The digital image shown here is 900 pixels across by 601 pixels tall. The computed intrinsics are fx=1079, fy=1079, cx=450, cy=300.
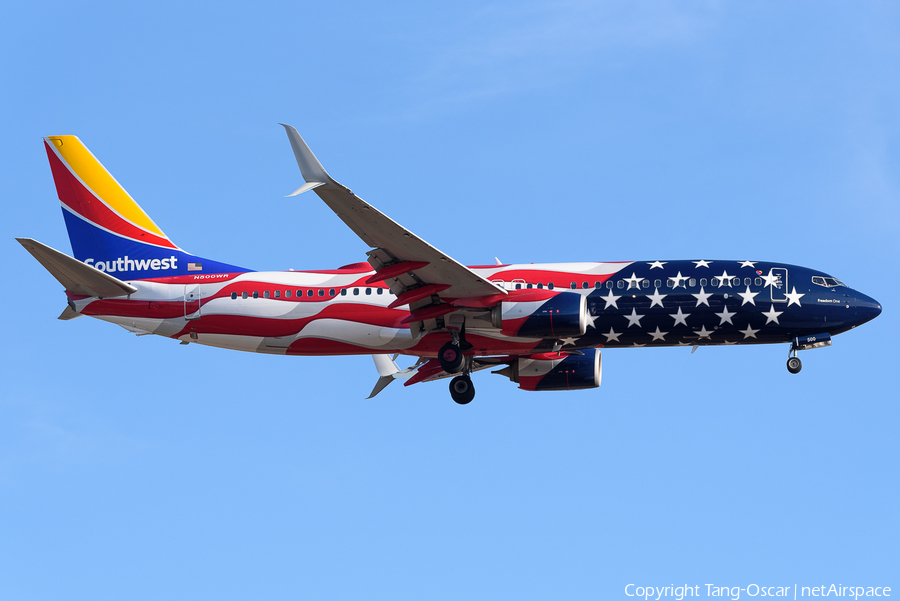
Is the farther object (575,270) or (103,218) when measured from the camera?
(103,218)

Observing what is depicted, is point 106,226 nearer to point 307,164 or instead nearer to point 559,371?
point 307,164

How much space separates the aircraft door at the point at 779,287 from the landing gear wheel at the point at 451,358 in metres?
12.0

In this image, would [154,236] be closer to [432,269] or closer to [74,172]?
[74,172]

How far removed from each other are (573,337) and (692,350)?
225 inches

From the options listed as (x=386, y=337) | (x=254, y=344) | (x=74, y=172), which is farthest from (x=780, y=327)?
(x=74, y=172)

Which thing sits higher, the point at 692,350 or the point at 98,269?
the point at 98,269

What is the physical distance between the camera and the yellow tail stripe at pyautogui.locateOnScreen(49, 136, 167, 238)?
46.6 metres

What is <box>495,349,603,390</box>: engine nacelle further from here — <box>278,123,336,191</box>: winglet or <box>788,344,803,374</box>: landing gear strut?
<box>278,123,336,191</box>: winglet

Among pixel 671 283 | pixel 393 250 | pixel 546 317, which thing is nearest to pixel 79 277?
pixel 393 250

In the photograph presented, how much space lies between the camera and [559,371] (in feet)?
151

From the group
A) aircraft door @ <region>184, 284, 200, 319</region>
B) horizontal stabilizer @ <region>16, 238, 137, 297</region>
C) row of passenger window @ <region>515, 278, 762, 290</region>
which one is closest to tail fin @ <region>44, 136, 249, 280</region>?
aircraft door @ <region>184, 284, 200, 319</region>

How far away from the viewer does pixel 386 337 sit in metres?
42.5

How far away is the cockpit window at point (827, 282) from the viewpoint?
40906 mm

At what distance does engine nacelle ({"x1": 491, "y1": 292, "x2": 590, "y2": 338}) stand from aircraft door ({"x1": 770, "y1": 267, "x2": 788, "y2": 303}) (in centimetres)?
703
